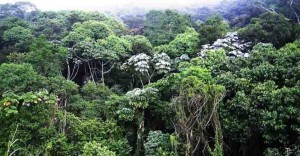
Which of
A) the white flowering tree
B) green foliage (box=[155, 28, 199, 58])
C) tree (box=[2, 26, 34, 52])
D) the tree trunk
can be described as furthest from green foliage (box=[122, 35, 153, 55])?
the tree trunk

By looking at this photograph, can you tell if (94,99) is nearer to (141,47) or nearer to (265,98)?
(141,47)

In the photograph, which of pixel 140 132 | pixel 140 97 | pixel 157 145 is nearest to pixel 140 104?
pixel 140 97

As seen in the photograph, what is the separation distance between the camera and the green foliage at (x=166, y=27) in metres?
26.4

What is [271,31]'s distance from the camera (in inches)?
792

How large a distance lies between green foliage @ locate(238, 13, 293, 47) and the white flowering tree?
16.2 feet

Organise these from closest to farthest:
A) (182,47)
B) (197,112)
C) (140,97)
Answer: (197,112), (140,97), (182,47)

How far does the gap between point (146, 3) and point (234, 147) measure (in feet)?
163

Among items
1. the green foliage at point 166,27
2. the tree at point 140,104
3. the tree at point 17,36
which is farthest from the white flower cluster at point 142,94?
the tree at point 17,36

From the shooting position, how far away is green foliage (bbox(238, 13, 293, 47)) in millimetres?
19859

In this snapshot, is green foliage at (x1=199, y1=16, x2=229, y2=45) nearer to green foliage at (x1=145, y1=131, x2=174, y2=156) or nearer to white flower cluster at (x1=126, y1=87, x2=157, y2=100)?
white flower cluster at (x1=126, y1=87, x2=157, y2=100)

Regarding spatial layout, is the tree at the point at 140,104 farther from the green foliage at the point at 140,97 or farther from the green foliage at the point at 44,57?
the green foliage at the point at 44,57

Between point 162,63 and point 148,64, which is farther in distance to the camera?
point 148,64

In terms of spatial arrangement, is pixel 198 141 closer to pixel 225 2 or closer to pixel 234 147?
pixel 234 147

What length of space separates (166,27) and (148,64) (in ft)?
27.5
